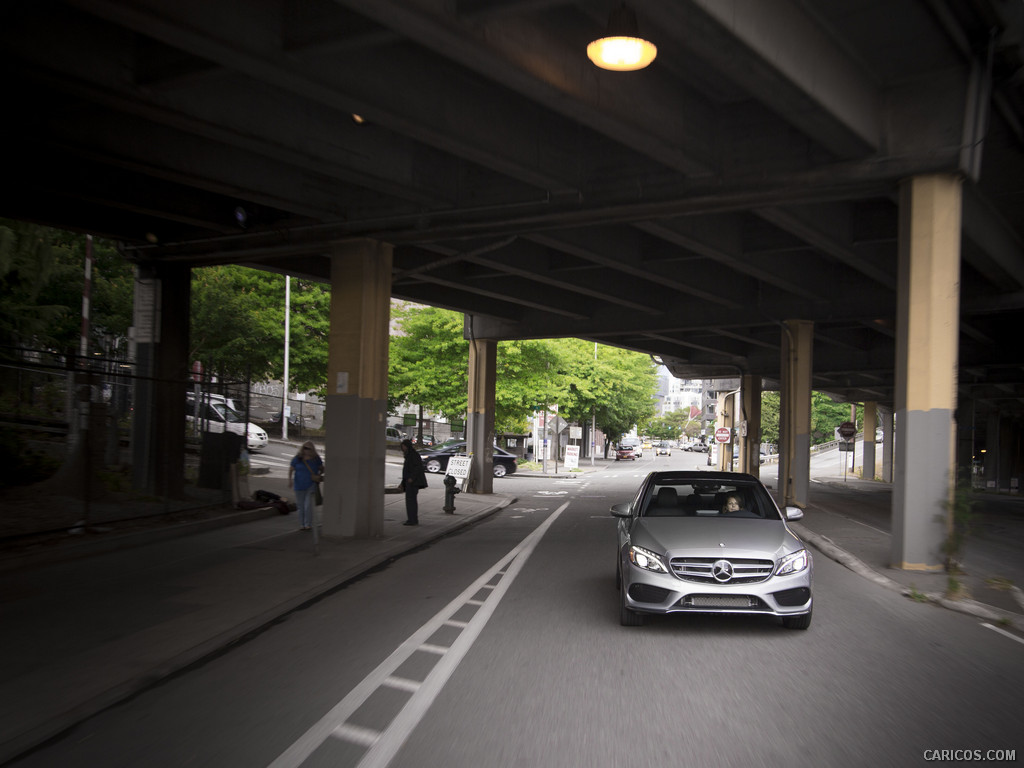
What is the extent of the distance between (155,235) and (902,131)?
14.2 meters

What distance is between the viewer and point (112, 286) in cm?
2731

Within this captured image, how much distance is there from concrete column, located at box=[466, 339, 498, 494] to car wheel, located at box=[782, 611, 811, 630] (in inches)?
855

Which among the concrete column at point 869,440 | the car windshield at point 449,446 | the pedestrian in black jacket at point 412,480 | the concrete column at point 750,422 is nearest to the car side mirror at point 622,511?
the pedestrian in black jacket at point 412,480

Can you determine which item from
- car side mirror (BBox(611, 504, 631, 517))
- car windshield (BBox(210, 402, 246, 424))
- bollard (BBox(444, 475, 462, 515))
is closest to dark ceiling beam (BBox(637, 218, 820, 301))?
car side mirror (BBox(611, 504, 631, 517))

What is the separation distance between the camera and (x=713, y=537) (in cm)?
779

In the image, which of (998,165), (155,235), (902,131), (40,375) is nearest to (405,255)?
(155,235)

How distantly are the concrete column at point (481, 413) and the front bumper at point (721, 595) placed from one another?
2187 cm

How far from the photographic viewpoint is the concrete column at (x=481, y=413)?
1158 inches

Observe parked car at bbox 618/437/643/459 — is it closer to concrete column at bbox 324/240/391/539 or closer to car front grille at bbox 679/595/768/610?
concrete column at bbox 324/240/391/539

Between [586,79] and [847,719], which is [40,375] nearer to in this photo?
[586,79]

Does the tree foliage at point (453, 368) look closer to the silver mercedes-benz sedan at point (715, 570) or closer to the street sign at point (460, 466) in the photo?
the street sign at point (460, 466)

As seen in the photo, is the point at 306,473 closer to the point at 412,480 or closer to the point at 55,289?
the point at 412,480

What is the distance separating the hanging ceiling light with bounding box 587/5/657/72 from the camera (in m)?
7.52

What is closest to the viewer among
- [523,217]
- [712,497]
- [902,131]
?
[712,497]
